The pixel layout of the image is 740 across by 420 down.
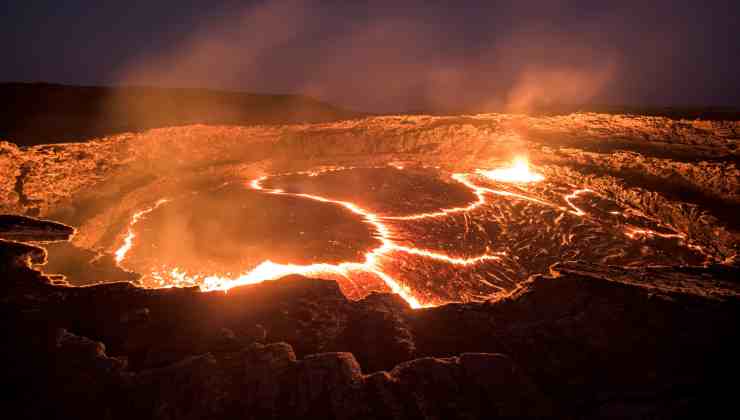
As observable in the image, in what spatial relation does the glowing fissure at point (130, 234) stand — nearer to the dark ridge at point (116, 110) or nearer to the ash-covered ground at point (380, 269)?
the ash-covered ground at point (380, 269)

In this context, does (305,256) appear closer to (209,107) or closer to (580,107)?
(580,107)

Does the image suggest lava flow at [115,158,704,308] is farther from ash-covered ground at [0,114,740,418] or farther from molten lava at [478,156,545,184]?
molten lava at [478,156,545,184]

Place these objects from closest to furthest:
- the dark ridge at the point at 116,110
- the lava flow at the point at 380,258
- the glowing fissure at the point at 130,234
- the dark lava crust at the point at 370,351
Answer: the dark lava crust at the point at 370,351 < the lava flow at the point at 380,258 < the glowing fissure at the point at 130,234 < the dark ridge at the point at 116,110

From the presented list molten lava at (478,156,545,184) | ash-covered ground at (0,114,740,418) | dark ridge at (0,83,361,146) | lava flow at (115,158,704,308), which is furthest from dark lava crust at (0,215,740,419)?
molten lava at (478,156,545,184)

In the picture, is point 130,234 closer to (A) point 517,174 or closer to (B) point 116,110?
(B) point 116,110

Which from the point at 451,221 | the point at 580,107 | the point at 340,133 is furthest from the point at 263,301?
the point at 340,133

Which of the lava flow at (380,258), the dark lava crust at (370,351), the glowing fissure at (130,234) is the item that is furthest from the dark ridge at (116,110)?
the dark lava crust at (370,351)
